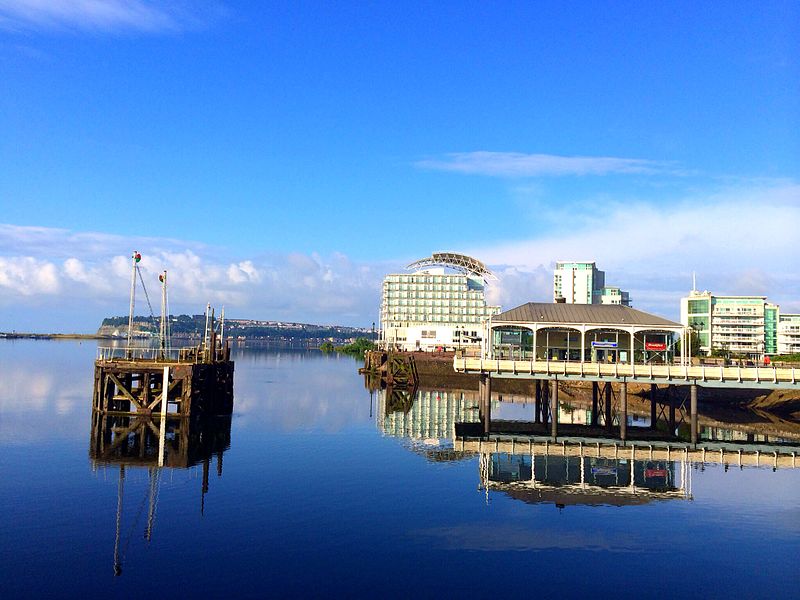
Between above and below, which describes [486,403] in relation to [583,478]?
above

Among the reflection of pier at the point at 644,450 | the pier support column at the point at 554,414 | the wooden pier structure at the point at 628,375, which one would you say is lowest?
the reflection of pier at the point at 644,450

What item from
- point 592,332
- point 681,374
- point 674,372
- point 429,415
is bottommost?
point 429,415

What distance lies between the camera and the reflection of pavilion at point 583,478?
37.2 metres

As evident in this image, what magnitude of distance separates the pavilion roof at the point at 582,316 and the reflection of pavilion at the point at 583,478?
18530 millimetres

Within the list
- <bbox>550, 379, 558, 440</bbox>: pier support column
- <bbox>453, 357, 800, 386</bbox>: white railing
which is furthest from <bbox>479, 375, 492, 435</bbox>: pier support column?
<bbox>550, 379, 558, 440</bbox>: pier support column

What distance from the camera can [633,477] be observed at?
138ft

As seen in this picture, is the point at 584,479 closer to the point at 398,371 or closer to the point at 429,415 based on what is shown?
the point at 429,415

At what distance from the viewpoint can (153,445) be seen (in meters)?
49.0

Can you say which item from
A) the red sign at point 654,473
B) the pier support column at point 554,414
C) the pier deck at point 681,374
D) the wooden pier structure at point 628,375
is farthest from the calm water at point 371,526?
the pier deck at point 681,374

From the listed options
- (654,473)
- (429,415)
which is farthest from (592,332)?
(654,473)

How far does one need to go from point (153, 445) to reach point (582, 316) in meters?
39.8

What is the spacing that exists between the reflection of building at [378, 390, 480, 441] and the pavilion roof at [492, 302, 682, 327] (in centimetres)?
1165

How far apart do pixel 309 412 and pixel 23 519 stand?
45305 mm

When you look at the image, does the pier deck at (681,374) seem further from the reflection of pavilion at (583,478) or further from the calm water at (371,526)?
the calm water at (371,526)
